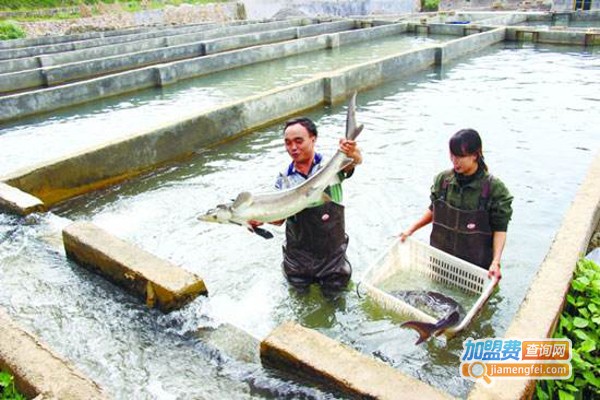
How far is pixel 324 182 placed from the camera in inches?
156

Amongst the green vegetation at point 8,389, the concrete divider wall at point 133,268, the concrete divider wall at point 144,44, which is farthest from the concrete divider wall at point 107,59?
the green vegetation at point 8,389

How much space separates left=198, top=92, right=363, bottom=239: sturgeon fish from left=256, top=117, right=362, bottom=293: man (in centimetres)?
14

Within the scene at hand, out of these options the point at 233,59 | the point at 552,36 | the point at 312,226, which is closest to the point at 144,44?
the point at 233,59

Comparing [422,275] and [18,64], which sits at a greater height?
[18,64]

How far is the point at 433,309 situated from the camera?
4449 mm

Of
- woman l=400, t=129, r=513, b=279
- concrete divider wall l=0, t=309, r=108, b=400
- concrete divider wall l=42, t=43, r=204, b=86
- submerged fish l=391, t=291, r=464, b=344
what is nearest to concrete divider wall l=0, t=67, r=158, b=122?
concrete divider wall l=42, t=43, r=204, b=86

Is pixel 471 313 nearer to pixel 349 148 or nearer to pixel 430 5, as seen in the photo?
pixel 349 148

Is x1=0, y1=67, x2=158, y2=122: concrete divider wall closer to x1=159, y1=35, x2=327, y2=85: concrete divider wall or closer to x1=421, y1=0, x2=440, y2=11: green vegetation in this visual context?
x1=159, y1=35, x2=327, y2=85: concrete divider wall

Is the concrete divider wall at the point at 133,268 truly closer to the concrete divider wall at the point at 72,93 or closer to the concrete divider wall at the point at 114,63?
the concrete divider wall at the point at 72,93

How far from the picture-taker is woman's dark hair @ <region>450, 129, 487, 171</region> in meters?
4.02

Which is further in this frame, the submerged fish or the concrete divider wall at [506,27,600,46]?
the concrete divider wall at [506,27,600,46]

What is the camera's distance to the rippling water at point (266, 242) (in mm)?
4305

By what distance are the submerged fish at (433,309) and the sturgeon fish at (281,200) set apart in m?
1.30
